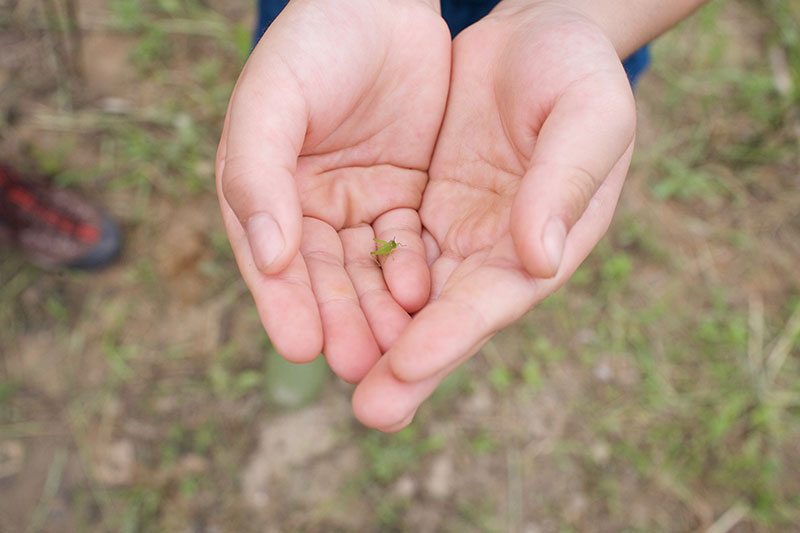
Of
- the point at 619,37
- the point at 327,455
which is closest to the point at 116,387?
the point at 327,455

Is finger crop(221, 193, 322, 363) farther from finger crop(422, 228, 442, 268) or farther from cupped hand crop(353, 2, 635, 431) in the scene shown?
finger crop(422, 228, 442, 268)

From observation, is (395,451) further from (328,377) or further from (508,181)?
(508,181)

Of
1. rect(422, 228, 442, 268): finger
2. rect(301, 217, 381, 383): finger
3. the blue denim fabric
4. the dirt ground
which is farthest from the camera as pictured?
the dirt ground

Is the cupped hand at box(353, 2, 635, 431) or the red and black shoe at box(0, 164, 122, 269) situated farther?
the red and black shoe at box(0, 164, 122, 269)

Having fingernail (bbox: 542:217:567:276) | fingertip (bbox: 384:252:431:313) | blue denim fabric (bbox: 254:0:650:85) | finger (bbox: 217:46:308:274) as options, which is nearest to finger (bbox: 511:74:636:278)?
fingernail (bbox: 542:217:567:276)

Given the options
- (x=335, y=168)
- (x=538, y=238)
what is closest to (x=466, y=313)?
(x=538, y=238)

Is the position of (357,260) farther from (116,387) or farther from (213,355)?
(116,387)

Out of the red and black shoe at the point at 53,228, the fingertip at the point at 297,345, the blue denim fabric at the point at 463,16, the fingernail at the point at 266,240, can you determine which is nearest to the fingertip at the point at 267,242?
the fingernail at the point at 266,240

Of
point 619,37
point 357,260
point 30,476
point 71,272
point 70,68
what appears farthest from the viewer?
Result: point 70,68
